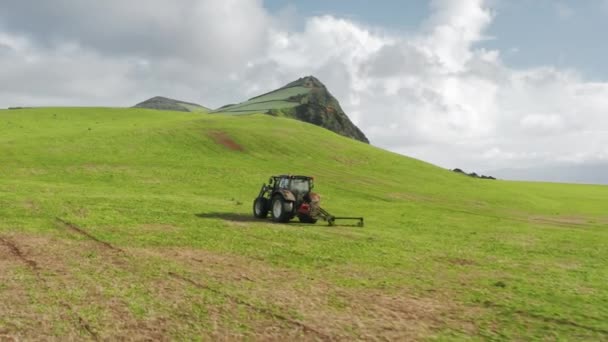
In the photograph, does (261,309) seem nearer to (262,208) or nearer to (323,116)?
(262,208)

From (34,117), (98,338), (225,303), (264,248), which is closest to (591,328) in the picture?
(225,303)

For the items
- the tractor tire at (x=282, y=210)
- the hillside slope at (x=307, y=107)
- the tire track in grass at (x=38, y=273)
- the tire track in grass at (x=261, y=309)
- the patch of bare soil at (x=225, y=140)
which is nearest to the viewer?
the tire track in grass at (x=38, y=273)

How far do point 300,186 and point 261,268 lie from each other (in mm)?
11360

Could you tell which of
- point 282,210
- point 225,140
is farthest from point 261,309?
point 225,140

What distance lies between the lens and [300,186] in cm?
2386

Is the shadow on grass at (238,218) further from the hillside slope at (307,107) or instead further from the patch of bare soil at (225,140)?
the hillside slope at (307,107)

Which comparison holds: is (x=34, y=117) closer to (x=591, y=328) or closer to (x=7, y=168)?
(x=7, y=168)

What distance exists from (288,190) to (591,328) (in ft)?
52.8

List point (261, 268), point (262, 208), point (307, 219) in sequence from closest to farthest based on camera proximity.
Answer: point (261, 268) < point (307, 219) < point (262, 208)

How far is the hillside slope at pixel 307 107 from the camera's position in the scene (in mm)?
125625

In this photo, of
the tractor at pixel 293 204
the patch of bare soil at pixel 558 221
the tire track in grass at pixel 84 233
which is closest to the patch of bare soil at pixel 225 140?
the tractor at pixel 293 204

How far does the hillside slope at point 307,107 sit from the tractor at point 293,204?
94981mm

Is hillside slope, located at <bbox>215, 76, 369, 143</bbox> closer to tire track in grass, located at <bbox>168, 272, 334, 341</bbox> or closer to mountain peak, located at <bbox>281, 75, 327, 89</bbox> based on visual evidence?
mountain peak, located at <bbox>281, 75, 327, 89</bbox>

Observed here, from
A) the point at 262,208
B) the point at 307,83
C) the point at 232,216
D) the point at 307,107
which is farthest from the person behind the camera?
the point at 307,83
